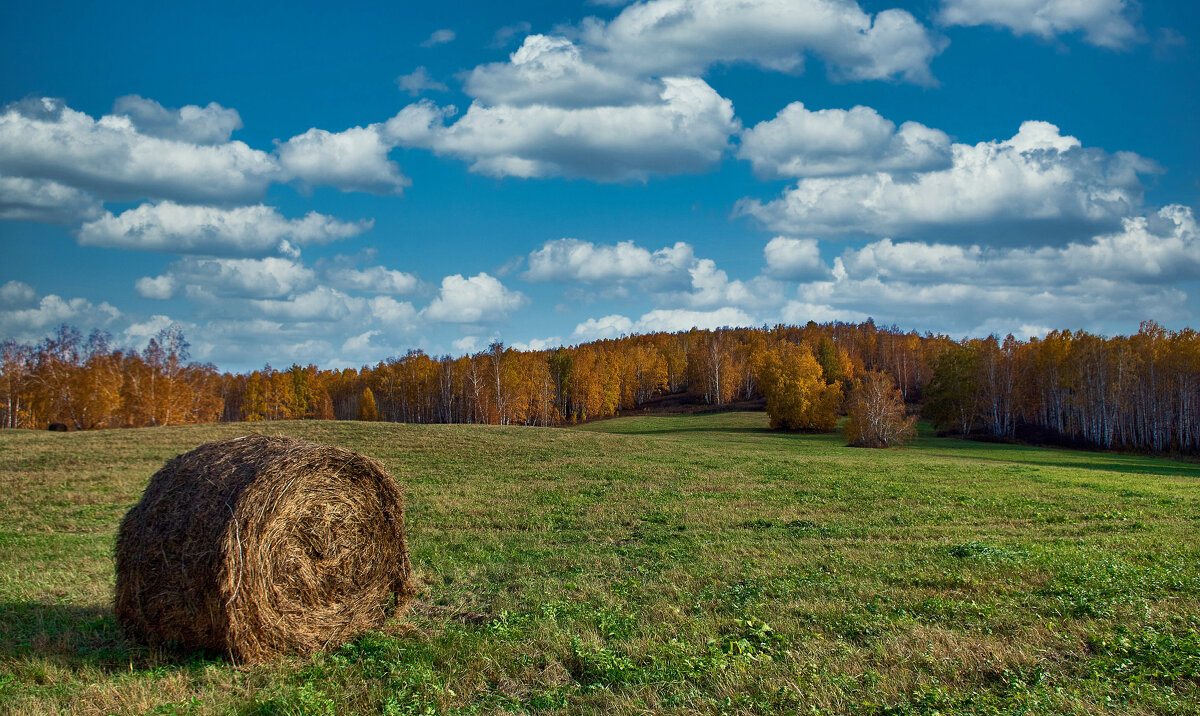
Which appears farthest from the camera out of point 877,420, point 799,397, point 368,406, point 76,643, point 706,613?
point 368,406

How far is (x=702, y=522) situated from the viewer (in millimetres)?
17938

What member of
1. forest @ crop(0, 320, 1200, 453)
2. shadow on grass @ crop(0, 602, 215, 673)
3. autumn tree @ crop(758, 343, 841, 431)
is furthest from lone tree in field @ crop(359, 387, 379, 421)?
shadow on grass @ crop(0, 602, 215, 673)

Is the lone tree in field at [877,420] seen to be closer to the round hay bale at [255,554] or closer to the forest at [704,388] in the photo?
the forest at [704,388]

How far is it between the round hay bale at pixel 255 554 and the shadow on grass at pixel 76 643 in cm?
22

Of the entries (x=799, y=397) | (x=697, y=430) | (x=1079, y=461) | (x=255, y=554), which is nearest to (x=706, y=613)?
(x=255, y=554)

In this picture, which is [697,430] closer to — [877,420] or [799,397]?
[799,397]

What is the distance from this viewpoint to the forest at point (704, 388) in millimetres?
65688

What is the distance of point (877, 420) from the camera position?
57438mm

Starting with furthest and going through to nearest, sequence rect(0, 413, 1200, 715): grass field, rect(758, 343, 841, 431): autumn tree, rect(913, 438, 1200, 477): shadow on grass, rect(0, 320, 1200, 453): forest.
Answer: rect(758, 343, 841, 431): autumn tree < rect(0, 320, 1200, 453): forest < rect(913, 438, 1200, 477): shadow on grass < rect(0, 413, 1200, 715): grass field

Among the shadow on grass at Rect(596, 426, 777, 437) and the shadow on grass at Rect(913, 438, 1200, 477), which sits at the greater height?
the shadow on grass at Rect(596, 426, 777, 437)

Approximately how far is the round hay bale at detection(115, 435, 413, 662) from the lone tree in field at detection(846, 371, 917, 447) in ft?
176

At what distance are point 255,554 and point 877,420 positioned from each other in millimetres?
56276

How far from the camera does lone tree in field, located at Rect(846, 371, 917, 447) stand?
5734 centimetres

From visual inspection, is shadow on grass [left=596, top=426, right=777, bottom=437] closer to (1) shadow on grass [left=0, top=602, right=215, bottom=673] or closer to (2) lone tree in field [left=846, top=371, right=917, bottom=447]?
(2) lone tree in field [left=846, top=371, right=917, bottom=447]
